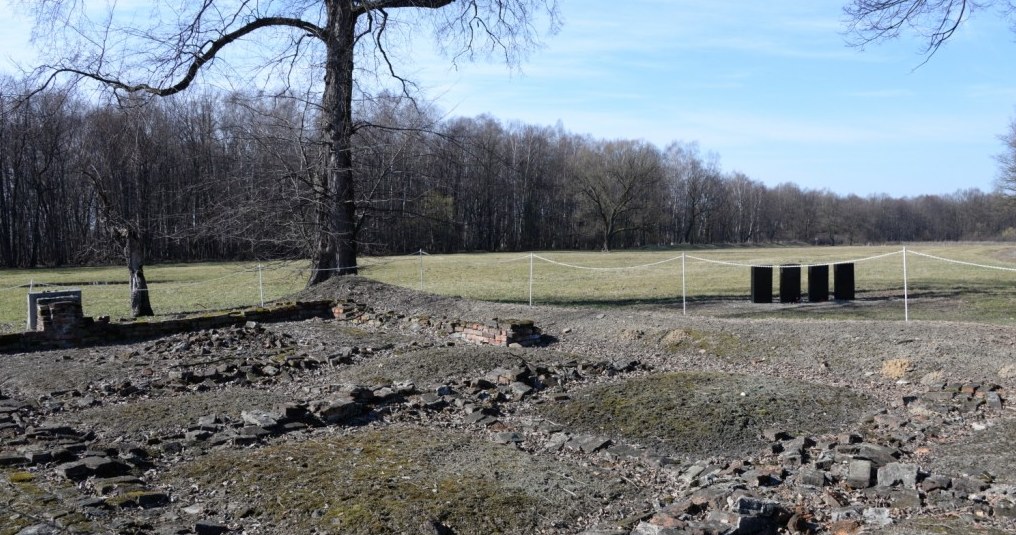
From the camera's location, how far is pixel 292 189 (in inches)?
664

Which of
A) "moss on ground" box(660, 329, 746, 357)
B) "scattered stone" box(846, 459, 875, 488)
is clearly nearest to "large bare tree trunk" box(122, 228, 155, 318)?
"moss on ground" box(660, 329, 746, 357)

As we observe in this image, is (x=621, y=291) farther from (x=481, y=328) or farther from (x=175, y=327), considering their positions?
(x=175, y=327)

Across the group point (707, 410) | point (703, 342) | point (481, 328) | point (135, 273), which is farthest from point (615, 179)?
point (707, 410)

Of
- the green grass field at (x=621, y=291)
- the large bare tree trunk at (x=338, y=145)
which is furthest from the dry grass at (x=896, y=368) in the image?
the large bare tree trunk at (x=338, y=145)

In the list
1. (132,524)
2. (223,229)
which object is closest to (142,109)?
(223,229)

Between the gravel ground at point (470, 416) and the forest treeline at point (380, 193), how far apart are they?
5.62 metres

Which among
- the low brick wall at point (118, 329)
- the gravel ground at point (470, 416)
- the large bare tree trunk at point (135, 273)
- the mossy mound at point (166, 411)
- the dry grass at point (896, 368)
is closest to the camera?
Answer: the gravel ground at point (470, 416)

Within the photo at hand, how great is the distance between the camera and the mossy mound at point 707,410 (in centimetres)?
684

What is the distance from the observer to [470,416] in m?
7.62

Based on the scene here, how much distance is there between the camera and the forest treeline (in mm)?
17312

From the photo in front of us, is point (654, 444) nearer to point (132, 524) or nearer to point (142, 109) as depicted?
point (132, 524)

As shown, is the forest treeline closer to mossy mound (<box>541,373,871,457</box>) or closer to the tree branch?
the tree branch

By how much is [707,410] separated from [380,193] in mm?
13080

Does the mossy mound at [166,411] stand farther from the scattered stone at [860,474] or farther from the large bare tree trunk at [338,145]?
the large bare tree trunk at [338,145]
